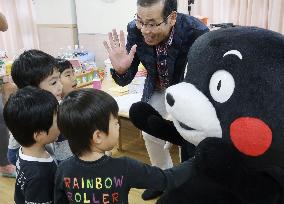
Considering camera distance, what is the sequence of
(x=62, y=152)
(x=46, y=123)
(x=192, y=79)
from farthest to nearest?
(x=62, y=152) < (x=46, y=123) < (x=192, y=79)

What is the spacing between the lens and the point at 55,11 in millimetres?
3664

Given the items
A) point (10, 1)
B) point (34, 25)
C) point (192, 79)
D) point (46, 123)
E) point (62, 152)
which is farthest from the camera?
point (34, 25)

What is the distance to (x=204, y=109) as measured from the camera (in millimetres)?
984

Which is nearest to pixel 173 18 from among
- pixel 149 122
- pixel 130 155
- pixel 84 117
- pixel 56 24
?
pixel 149 122

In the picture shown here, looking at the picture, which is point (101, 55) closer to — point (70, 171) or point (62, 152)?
point (62, 152)

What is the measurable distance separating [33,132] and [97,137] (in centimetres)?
31

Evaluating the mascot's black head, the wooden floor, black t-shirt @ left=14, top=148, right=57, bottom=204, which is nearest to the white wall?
the wooden floor

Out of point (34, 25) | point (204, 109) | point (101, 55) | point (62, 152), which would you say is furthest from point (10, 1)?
point (204, 109)

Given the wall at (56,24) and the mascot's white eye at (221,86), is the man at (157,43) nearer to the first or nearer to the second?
the mascot's white eye at (221,86)

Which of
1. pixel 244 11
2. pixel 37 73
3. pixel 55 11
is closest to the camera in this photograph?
pixel 37 73

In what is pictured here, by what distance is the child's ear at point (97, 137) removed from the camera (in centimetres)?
101

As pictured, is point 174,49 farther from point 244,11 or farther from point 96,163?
point 244,11

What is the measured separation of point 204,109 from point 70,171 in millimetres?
436

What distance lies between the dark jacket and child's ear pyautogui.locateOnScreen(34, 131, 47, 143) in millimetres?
593
